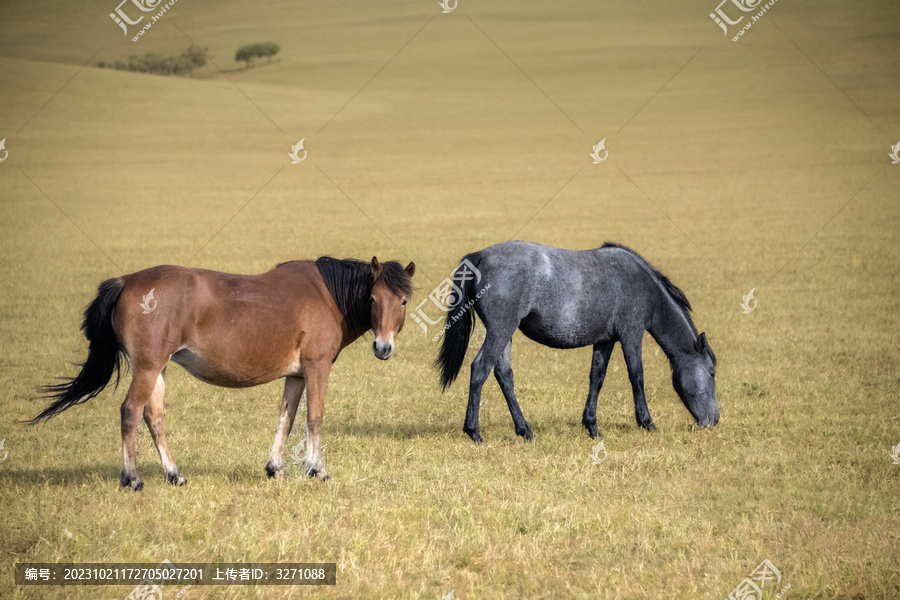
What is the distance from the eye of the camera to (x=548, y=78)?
74.6 metres

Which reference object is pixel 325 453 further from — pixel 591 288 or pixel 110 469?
pixel 591 288

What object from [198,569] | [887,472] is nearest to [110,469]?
[198,569]

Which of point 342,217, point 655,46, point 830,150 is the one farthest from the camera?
point 655,46

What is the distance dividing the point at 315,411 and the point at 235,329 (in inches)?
40.5

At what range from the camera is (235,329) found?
7.35 metres

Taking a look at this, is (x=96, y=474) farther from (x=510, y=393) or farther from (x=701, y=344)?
(x=701, y=344)

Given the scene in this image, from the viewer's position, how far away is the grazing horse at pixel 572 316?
372 inches

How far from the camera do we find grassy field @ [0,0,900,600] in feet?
21.0

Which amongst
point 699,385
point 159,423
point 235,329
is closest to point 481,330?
point 699,385

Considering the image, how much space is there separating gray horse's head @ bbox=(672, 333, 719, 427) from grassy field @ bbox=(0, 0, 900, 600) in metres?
0.35

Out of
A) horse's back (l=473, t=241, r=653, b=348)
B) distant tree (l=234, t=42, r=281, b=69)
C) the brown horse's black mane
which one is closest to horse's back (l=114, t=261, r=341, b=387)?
the brown horse's black mane

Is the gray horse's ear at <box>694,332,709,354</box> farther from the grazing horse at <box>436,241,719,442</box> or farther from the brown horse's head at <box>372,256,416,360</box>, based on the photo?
the brown horse's head at <box>372,256,416,360</box>

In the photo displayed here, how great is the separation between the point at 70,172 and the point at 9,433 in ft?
117

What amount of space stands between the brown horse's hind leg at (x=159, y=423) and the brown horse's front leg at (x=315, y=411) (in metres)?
1.13
